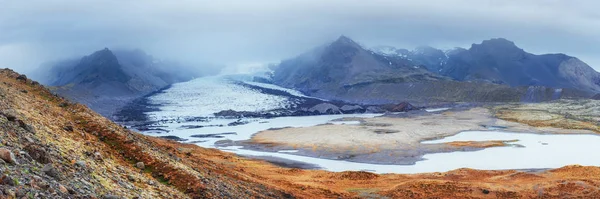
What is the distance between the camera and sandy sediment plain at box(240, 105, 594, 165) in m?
70.5

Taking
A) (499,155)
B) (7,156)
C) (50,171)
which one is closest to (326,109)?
(499,155)

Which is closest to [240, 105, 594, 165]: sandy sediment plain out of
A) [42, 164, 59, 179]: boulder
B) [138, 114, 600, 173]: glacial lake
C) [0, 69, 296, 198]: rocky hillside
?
[138, 114, 600, 173]: glacial lake

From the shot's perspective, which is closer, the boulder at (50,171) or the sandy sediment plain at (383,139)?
the boulder at (50,171)

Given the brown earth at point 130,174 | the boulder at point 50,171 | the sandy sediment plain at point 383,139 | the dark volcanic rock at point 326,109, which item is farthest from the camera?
the dark volcanic rock at point 326,109

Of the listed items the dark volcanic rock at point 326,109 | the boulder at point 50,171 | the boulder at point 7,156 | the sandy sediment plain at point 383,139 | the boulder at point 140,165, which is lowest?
the sandy sediment plain at point 383,139

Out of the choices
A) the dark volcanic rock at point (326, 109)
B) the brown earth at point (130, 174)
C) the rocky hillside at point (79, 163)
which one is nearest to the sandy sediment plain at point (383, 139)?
the brown earth at point (130, 174)

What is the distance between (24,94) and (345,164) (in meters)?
42.2

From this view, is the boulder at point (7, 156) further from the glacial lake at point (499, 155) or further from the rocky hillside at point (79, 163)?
the glacial lake at point (499, 155)

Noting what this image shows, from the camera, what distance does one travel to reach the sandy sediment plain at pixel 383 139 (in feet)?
231

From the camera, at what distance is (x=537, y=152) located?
227 ft

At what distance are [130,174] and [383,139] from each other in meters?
68.7

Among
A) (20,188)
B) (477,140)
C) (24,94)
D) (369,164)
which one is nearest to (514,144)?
(477,140)

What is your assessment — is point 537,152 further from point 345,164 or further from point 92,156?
point 92,156

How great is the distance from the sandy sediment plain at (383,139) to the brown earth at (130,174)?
22.7m
